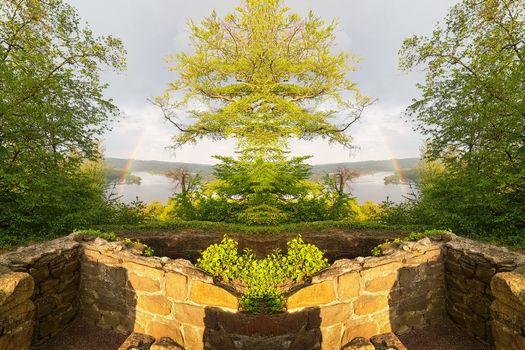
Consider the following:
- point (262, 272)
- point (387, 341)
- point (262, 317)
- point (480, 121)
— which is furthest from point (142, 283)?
point (480, 121)

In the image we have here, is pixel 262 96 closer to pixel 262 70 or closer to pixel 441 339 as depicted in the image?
pixel 262 70

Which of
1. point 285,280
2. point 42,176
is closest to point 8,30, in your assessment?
point 42,176

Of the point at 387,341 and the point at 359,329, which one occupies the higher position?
the point at 359,329

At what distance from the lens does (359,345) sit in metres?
5.26

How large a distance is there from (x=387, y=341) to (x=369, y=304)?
0.73 m

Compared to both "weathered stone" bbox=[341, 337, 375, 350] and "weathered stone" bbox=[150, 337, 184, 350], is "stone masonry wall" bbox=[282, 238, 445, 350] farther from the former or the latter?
"weathered stone" bbox=[150, 337, 184, 350]

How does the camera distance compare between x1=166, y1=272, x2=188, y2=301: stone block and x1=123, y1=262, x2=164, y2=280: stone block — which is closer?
x1=166, y1=272, x2=188, y2=301: stone block

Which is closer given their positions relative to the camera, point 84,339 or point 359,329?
point 359,329

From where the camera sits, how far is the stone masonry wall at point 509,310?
4.36m

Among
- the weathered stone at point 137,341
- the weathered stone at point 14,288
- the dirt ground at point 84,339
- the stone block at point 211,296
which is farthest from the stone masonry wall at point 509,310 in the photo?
the weathered stone at point 14,288

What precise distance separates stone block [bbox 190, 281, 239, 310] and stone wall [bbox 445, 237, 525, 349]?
4383mm

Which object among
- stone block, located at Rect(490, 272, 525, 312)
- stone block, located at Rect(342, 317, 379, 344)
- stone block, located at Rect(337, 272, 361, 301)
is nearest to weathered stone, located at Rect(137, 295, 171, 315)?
stone block, located at Rect(337, 272, 361, 301)

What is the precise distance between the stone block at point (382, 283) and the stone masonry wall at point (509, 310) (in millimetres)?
1493

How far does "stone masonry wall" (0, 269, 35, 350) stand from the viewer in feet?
14.6
